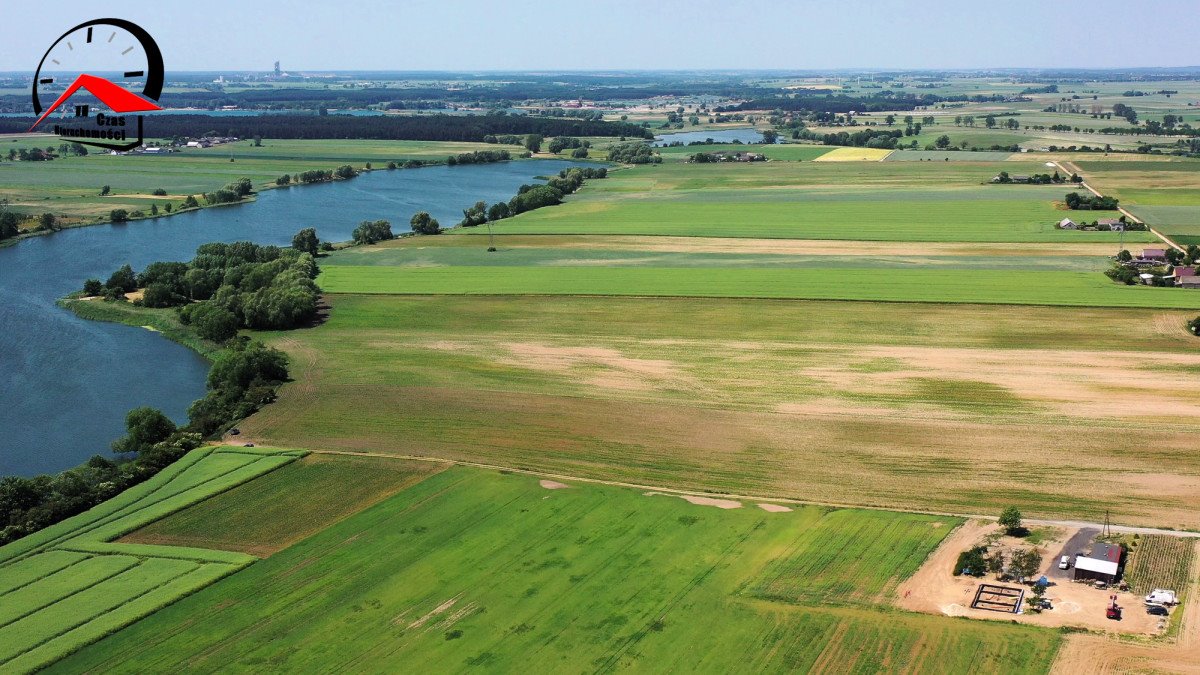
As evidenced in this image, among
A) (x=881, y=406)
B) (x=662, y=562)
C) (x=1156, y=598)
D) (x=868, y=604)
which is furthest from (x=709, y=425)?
(x=1156, y=598)

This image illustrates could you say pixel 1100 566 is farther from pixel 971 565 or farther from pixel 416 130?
pixel 416 130

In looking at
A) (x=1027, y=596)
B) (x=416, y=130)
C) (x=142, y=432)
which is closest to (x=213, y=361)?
(x=142, y=432)

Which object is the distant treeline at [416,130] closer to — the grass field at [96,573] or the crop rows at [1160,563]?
the grass field at [96,573]

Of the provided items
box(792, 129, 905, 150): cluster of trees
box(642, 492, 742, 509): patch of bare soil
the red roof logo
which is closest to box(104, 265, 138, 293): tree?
the red roof logo

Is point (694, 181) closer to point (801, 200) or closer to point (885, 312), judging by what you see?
point (801, 200)

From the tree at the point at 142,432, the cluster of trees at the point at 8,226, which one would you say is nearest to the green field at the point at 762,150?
the cluster of trees at the point at 8,226
